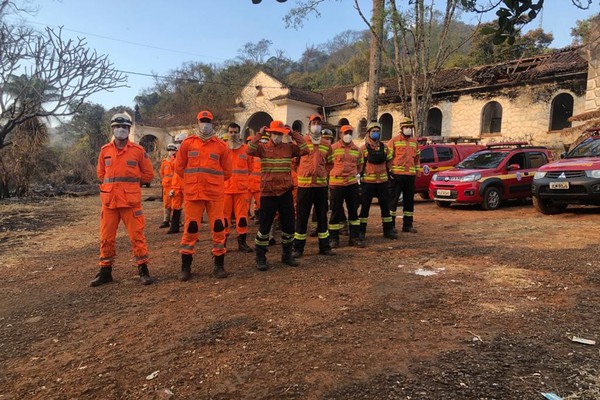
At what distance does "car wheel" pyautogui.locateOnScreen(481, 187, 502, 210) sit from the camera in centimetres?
1099

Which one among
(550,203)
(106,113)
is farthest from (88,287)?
(106,113)

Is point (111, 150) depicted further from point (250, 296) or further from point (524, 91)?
point (524, 91)

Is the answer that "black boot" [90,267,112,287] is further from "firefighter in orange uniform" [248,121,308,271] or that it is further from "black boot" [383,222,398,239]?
"black boot" [383,222,398,239]

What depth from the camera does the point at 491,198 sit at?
438 inches

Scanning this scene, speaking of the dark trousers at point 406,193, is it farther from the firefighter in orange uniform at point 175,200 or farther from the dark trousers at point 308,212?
the firefighter in orange uniform at point 175,200

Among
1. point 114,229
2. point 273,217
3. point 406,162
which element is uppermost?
point 406,162

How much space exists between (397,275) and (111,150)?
3707mm

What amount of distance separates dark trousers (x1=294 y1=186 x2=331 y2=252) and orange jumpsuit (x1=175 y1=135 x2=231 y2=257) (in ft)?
3.95

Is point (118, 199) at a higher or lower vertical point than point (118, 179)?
lower

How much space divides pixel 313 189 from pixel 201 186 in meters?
1.65

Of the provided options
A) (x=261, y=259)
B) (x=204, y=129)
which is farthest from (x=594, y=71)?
(x=204, y=129)

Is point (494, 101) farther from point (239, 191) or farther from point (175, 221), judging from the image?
point (239, 191)

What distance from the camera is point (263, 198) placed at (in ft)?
18.2

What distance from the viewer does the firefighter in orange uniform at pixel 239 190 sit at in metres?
6.66
